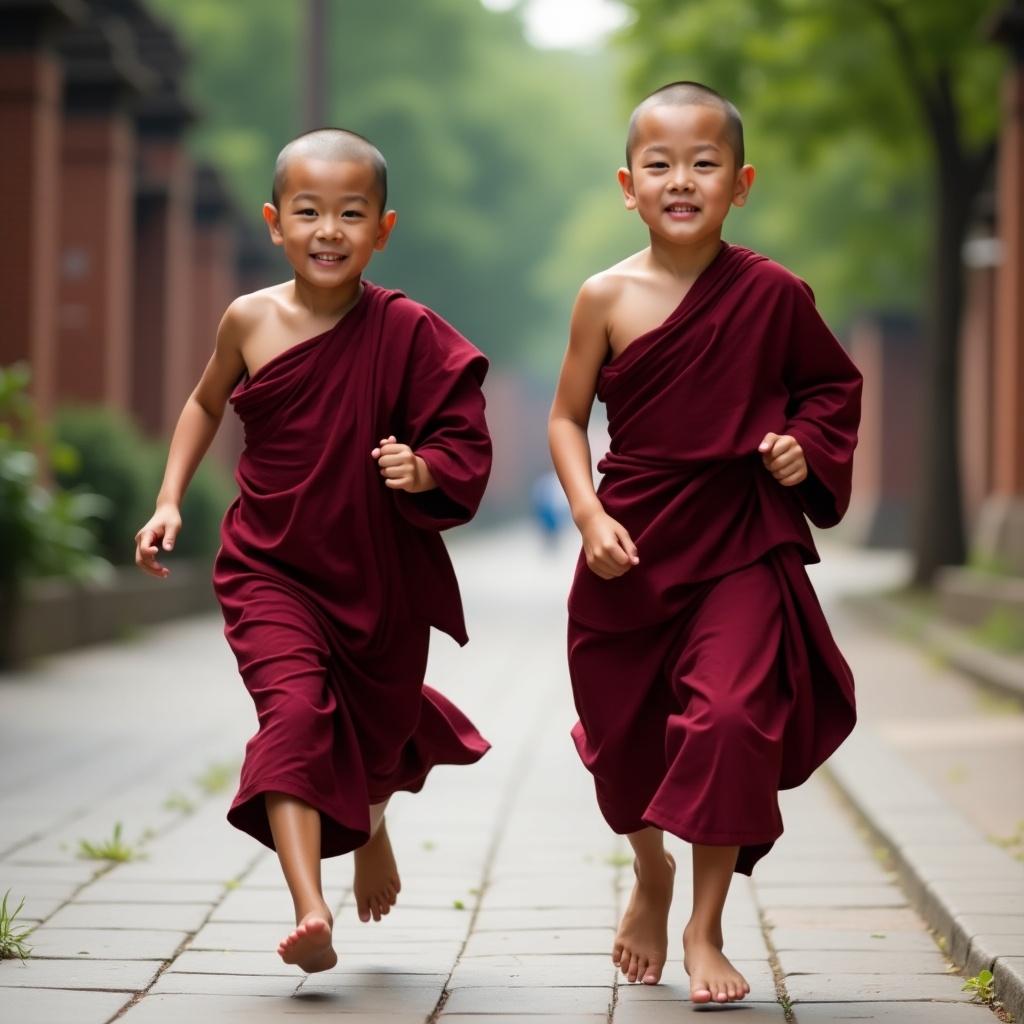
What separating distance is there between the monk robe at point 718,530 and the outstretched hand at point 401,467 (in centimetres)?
41

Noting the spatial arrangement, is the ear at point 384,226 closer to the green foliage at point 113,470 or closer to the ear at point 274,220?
the ear at point 274,220

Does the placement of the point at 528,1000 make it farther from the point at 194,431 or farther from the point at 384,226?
the point at 384,226

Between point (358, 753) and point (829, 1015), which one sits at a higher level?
point (358, 753)

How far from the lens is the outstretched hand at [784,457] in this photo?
443 centimetres

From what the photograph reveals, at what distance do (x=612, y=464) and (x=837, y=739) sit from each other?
79 centimetres

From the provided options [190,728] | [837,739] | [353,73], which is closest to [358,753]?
[837,739]

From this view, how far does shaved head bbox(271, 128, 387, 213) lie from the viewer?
4.69 meters

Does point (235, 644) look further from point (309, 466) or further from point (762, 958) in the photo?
point (762, 958)

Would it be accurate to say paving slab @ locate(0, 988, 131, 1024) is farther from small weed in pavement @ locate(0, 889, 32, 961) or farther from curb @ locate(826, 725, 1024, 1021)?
curb @ locate(826, 725, 1024, 1021)

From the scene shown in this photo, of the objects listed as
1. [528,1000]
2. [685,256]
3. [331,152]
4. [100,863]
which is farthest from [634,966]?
[100,863]

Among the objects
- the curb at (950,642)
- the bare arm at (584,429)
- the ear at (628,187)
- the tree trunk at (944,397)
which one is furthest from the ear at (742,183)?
the tree trunk at (944,397)

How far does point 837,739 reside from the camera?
15.0ft

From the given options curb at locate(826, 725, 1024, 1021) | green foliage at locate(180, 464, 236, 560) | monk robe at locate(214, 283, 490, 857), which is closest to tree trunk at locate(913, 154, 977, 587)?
green foliage at locate(180, 464, 236, 560)

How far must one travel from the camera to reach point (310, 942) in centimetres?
423
